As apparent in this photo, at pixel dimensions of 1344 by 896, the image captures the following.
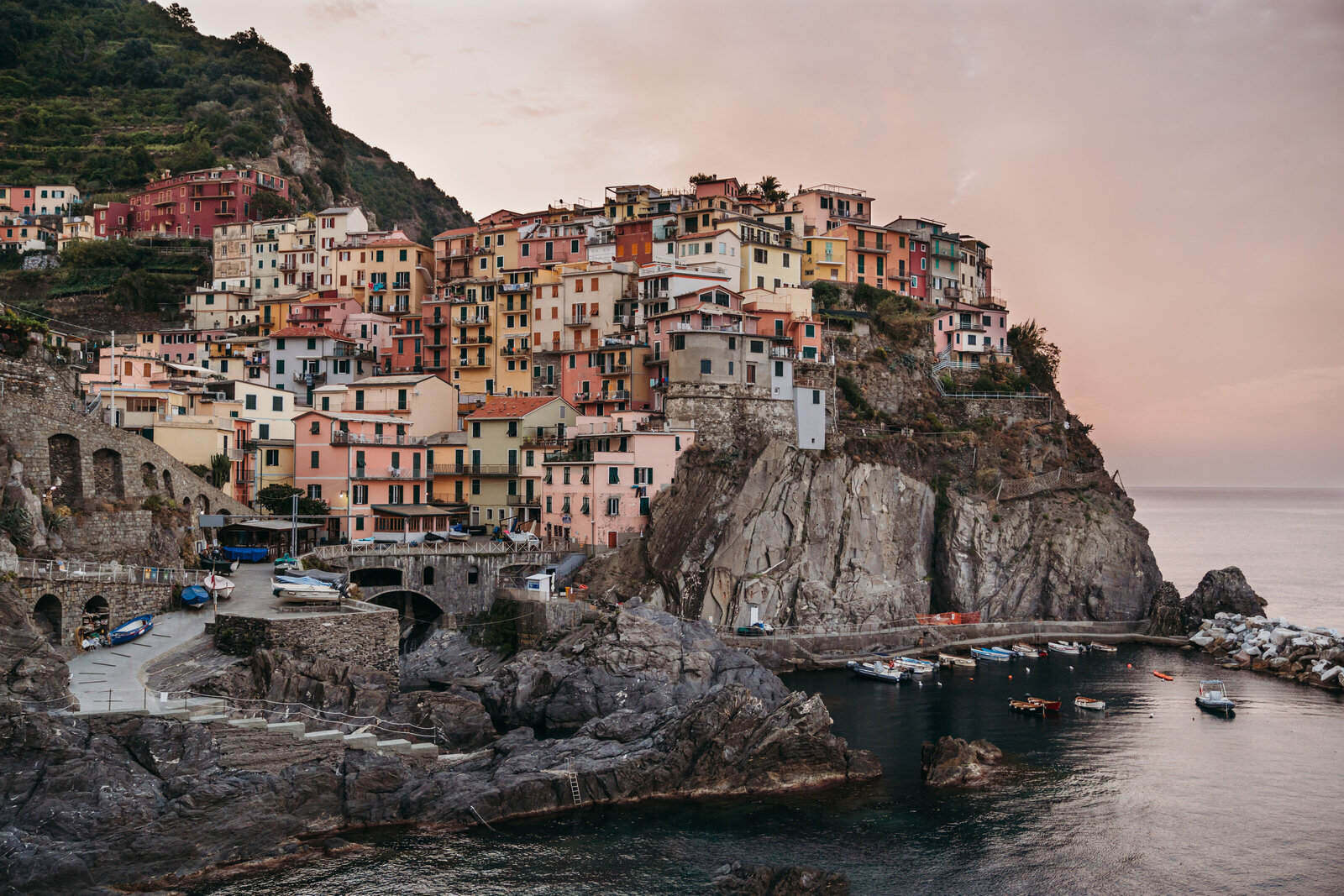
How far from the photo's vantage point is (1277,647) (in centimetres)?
7788

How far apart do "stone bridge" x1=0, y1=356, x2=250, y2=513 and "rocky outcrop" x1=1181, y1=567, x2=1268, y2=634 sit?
69.5m

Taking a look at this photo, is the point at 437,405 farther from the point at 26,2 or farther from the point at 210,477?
the point at 26,2

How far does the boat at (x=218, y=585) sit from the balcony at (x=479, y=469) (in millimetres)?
26427

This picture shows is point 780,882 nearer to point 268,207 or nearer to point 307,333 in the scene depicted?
point 307,333

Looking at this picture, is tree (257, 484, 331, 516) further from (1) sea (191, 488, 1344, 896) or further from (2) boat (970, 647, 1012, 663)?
(2) boat (970, 647, 1012, 663)

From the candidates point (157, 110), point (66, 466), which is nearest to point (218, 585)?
point (66, 466)

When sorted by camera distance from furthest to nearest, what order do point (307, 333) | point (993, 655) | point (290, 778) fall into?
1. point (307, 333)
2. point (993, 655)
3. point (290, 778)

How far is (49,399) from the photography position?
50.3 metres

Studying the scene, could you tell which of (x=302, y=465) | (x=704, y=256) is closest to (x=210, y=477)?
(x=302, y=465)

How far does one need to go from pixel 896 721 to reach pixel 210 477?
135ft

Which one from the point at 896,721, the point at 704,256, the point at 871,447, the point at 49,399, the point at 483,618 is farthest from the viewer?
the point at 704,256

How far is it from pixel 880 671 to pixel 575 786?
29.3 meters

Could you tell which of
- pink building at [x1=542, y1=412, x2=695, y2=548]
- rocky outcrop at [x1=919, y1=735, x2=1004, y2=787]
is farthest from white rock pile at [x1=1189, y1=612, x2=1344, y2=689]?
pink building at [x1=542, y1=412, x2=695, y2=548]

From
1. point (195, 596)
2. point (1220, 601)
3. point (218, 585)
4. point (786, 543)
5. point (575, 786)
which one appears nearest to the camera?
point (575, 786)
